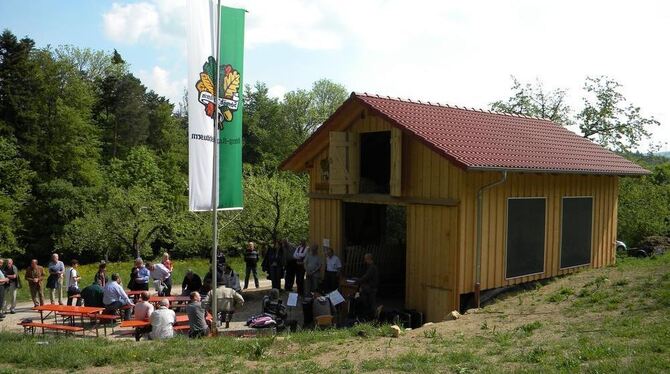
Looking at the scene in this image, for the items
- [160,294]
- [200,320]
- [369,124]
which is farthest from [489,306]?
[160,294]

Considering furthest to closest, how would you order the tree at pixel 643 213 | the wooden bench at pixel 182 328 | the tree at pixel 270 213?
the tree at pixel 270 213 → the tree at pixel 643 213 → the wooden bench at pixel 182 328

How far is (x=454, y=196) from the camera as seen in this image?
39.8ft

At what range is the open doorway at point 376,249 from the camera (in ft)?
48.6

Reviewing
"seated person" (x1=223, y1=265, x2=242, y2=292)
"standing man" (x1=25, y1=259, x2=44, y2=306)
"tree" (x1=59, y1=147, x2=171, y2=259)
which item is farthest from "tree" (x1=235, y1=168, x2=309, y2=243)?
"standing man" (x1=25, y1=259, x2=44, y2=306)

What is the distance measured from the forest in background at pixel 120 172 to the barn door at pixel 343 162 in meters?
7.40

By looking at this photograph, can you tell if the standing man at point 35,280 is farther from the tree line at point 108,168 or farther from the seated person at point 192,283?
the tree line at point 108,168

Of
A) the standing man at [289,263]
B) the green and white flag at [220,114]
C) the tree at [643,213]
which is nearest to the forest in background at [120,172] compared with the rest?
the tree at [643,213]

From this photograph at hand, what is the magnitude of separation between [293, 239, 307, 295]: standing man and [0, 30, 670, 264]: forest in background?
523cm

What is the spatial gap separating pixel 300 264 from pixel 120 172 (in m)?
26.4

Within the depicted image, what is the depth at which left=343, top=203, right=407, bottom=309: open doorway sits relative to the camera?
14805 mm

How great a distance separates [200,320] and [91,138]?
103 ft

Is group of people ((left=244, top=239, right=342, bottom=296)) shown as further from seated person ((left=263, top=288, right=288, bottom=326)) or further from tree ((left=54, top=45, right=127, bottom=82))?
tree ((left=54, top=45, right=127, bottom=82))

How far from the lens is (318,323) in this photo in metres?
11.2

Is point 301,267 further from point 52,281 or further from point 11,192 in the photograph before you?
point 11,192
